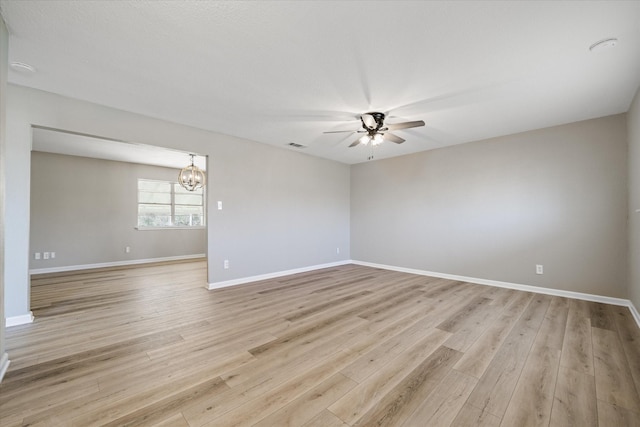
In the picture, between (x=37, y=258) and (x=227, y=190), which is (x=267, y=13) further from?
(x=37, y=258)

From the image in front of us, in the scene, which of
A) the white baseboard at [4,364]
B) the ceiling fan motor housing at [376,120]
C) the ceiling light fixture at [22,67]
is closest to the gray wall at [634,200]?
the ceiling fan motor housing at [376,120]

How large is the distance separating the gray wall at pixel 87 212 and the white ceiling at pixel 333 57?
3.84m

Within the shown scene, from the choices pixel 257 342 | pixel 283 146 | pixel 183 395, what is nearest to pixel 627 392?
pixel 257 342

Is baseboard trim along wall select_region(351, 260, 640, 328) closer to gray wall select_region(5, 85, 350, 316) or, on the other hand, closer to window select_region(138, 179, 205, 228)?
gray wall select_region(5, 85, 350, 316)

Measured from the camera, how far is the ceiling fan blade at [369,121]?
3234mm

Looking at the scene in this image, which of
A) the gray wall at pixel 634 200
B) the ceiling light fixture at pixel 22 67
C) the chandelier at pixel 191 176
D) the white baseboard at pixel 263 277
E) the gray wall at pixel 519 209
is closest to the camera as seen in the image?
the ceiling light fixture at pixel 22 67

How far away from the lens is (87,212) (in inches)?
230

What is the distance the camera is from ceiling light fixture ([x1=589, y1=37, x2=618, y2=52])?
1989 mm

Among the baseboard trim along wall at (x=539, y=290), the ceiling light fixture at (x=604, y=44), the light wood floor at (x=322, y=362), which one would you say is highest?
the ceiling light fixture at (x=604, y=44)

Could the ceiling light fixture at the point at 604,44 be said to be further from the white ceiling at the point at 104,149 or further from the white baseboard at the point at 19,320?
the white baseboard at the point at 19,320

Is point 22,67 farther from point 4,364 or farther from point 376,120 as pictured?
point 376,120

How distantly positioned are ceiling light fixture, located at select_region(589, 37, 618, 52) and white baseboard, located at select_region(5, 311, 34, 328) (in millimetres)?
5994

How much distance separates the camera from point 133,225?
21.1 ft

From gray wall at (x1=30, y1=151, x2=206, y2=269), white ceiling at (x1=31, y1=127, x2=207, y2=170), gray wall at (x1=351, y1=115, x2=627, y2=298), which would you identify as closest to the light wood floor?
gray wall at (x1=351, y1=115, x2=627, y2=298)
